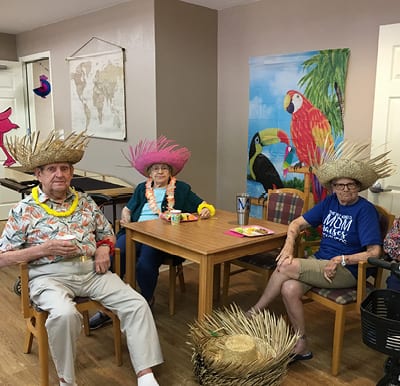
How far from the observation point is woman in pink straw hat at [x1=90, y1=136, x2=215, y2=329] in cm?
288

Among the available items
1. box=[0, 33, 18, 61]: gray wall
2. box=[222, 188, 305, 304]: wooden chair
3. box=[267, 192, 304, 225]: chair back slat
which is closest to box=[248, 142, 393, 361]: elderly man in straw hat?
box=[222, 188, 305, 304]: wooden chair

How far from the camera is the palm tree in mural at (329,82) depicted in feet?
11.2

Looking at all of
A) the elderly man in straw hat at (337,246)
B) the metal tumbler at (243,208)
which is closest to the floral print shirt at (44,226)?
the metal tumbler at (243,208)

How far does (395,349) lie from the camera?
188cm

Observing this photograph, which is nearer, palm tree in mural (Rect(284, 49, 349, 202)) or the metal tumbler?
the metal tumbler

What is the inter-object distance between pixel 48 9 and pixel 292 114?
2.64 metres

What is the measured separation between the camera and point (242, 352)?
4.87 ft

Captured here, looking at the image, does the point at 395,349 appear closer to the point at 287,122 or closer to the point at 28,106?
the point at 287,122

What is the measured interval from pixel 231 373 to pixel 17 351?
1.63 metres

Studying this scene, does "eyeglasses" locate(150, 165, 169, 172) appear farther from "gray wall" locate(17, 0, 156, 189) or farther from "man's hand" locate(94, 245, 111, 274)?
"gray wall" locate(17, 0, 156, 189)

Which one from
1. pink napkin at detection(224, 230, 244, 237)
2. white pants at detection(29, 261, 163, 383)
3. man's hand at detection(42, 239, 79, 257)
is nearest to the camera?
white pants at detection(29, 261, 163, 383)

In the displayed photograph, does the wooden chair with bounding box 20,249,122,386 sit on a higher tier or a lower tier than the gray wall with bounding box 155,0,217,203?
lower

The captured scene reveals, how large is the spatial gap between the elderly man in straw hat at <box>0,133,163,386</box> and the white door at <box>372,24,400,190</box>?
75.1 inches

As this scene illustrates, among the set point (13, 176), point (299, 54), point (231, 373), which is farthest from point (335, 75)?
point (13, 176)
